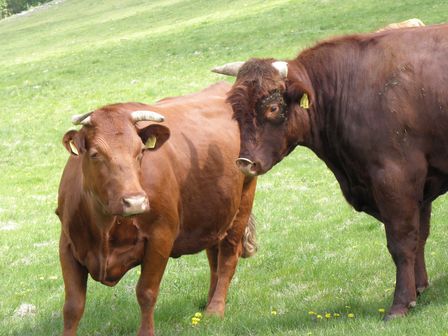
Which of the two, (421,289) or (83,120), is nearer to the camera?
(83,120)

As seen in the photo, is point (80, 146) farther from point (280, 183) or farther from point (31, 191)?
point (31, 191)

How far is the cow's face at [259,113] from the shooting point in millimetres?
7527

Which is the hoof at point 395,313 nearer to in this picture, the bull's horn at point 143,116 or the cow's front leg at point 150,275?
the cow's front leg at point 150,275

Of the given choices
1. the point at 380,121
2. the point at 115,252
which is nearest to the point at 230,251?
the point at 115,252

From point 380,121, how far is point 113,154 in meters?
2.49

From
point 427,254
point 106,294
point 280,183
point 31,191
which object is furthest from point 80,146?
point 31,191

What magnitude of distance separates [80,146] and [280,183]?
32.9 feet

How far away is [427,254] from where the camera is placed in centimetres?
978

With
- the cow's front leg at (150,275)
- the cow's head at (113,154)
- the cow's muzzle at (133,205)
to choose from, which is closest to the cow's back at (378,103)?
the cow's head at (113,154)

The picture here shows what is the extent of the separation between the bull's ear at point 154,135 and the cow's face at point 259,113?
69cm

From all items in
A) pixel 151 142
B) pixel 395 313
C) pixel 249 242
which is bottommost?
pixel 249 242

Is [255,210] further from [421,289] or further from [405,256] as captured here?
[405,256]

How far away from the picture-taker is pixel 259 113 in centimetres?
758

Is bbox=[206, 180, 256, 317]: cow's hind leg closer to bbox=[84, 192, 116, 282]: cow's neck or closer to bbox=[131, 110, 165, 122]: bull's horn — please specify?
bbox=[84, 192, 116, 282]: cow's neck
